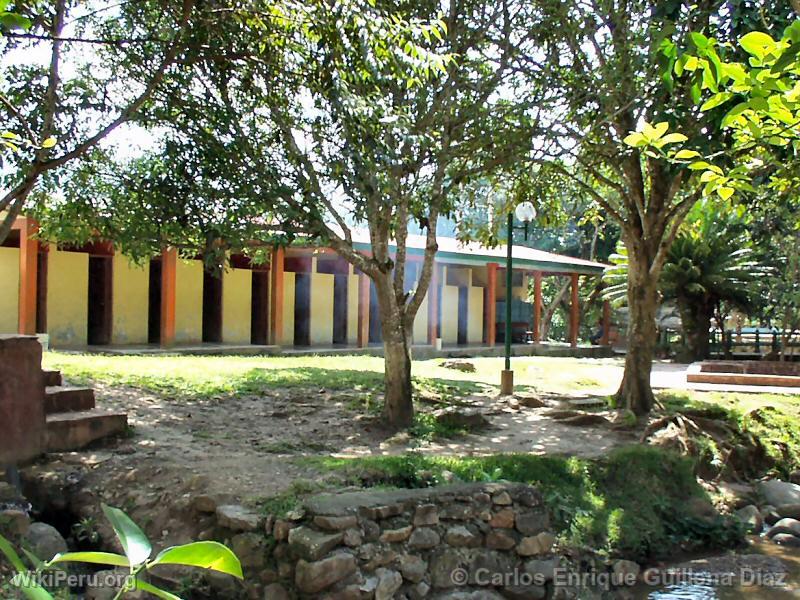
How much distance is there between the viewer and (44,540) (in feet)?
18.3

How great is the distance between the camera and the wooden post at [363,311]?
19.7 meters

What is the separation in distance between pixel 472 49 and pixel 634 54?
6.86ft

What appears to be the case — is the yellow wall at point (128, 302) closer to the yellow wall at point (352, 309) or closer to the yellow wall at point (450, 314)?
the yellow wall at point (352, 309)

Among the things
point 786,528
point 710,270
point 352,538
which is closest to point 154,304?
point 352,538

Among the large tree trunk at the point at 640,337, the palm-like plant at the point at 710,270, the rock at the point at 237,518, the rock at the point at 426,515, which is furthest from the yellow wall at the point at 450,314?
the rock at the point at 237,518

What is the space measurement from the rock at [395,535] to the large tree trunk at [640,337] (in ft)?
21.2

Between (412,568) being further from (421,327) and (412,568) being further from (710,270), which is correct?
(710,270)

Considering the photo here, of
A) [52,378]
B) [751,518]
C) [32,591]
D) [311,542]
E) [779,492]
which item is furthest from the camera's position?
[779,492]

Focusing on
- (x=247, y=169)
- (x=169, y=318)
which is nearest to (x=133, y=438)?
(x=247, y=169)

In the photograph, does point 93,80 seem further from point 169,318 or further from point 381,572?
point 169,318

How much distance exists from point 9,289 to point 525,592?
43.8 ft

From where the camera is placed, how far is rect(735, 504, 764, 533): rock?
8.65 metres

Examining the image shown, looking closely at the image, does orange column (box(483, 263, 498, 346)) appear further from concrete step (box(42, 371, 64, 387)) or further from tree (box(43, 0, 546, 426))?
concrete step (box(42, 371, 64, 387))

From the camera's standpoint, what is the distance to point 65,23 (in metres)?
7.13
